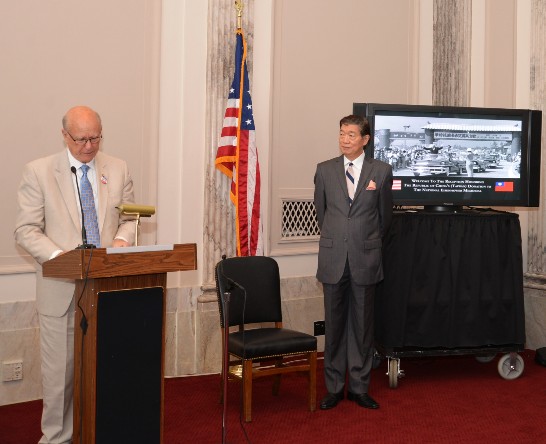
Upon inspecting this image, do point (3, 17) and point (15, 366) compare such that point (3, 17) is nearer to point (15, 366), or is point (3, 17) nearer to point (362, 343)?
point (15, 366)

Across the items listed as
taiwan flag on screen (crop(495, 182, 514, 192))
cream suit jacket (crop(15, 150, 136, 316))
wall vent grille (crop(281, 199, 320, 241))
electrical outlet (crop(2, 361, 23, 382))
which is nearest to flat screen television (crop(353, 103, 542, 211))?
taiwan flag on screen (crop(495, 182, 514, 192))

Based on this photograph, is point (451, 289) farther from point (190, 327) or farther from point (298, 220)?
point (190, 327)

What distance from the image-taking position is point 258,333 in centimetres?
512

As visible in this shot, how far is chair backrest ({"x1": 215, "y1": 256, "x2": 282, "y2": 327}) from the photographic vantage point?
525cm

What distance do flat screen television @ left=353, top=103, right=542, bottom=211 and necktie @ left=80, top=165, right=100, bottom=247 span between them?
2.65 meters

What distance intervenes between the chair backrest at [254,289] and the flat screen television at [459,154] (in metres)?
1.27

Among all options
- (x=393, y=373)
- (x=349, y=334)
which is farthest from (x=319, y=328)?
(x=349, y=334)

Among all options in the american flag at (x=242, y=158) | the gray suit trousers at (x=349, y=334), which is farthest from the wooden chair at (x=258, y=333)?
the american flag at (x=242, y=158)

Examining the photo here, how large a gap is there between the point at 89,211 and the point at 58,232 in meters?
0.19

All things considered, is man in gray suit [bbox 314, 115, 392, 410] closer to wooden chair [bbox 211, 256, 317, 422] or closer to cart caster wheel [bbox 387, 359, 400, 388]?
wooden chair [bbox 211, 256, 317, 422]

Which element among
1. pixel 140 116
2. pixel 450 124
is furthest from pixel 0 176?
pixel 450 124

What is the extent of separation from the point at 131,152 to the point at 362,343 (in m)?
2.26

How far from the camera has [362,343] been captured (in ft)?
17.1

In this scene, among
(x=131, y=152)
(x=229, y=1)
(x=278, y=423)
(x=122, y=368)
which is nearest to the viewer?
(x=122, y=368)
